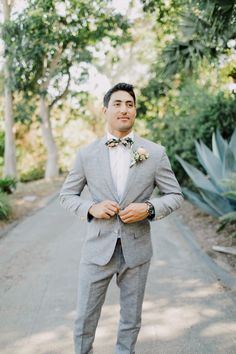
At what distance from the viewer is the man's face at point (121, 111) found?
267 centimetres

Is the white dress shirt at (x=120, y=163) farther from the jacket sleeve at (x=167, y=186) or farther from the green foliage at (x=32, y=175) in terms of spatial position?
the green foliage at (x=32, y=175)

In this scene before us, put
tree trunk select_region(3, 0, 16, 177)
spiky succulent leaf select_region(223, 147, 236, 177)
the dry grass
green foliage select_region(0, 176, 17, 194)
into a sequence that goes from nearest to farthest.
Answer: the dry grass
spiky succulent leaf select_region(223, 147, 236, 177)
green foliage select_region(0, 176, 17, 194)
tree trunk select_region(3, 0, 16, 177)

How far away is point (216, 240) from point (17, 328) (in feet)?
13.6

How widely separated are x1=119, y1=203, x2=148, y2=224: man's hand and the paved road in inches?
55.9

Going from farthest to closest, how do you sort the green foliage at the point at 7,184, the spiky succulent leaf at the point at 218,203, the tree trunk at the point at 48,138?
the tree trunk at the point at 48,138 < the green foliage at the point at 7,184 < the spiky succulent leaf at the point at 218,203

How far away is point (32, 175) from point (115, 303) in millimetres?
24751

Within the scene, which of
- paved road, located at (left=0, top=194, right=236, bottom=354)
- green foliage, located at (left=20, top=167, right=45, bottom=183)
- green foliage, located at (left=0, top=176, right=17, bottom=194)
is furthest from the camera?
green foliage, located at (left=20, top=167, right=45, bottom=183)

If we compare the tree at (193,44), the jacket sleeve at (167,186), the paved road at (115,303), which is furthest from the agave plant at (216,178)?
the jacket sleeve at (167,186)

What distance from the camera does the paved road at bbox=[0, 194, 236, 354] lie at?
11.7ft

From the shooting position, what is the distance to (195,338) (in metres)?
3.61

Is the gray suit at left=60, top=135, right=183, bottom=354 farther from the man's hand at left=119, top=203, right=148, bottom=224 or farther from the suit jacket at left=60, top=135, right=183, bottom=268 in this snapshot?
the man's hand at left=119, top=203, right=148, bottom=224

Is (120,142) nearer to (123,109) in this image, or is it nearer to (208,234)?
(123,109)

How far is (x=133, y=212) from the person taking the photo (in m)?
2.53

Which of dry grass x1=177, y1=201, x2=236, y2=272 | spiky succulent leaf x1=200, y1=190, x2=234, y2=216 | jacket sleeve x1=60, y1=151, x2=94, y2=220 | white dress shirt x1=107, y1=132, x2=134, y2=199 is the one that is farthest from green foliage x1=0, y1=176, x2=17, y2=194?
white dress shirt x1=107, y1=132, x2=134, y2=199
